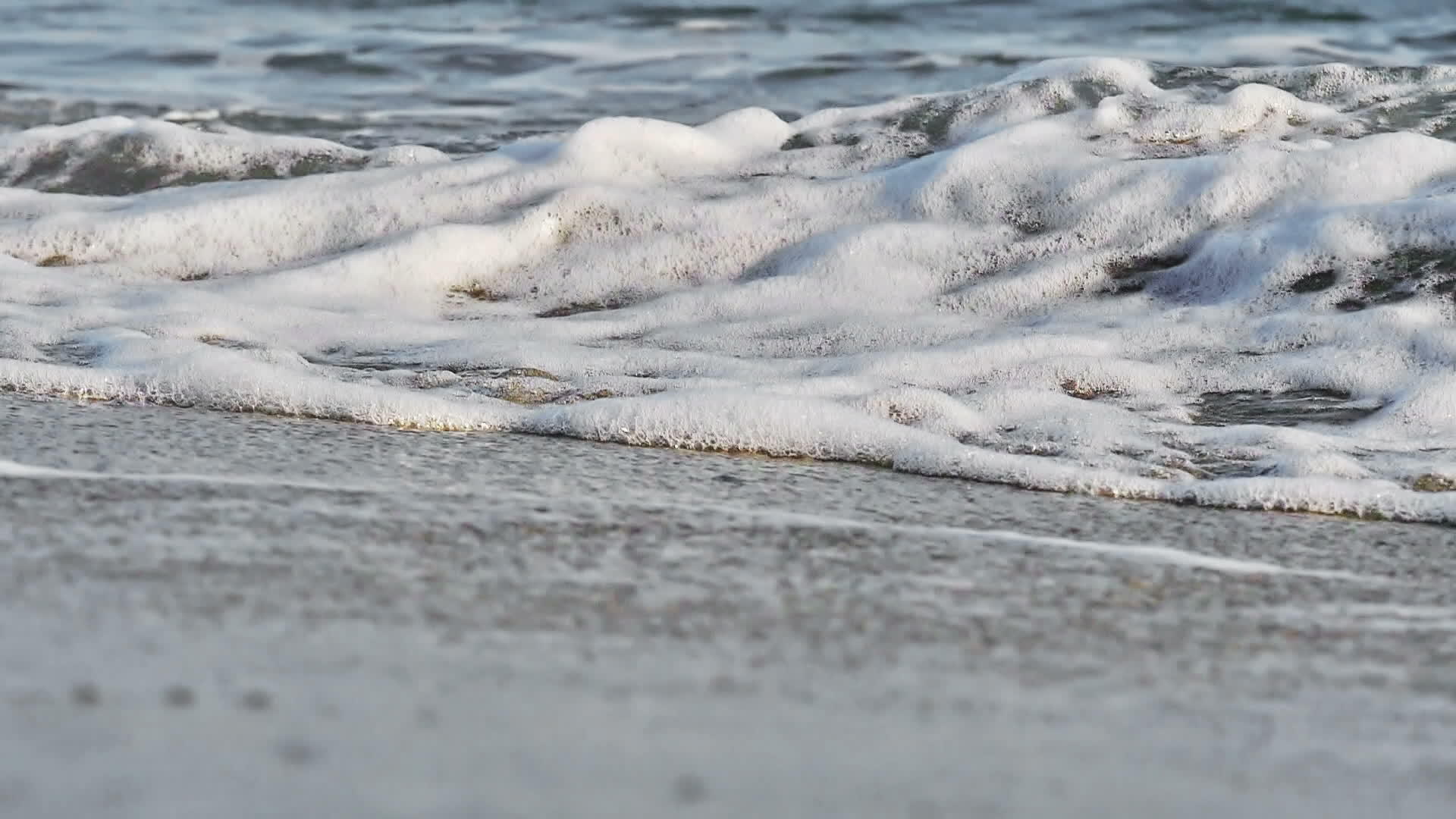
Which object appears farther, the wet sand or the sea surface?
the sea surface

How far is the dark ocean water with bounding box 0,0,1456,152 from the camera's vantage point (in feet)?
25.3

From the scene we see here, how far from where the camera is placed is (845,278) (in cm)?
429

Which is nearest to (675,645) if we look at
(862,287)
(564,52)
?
(862,287)

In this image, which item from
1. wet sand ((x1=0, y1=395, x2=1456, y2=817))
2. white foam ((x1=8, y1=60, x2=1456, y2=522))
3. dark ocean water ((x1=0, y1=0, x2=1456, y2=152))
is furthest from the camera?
dark ocean water ((x1=0, y1=0, x2=1456, y2=152))

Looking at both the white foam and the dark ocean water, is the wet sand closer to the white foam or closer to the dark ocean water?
the white foam

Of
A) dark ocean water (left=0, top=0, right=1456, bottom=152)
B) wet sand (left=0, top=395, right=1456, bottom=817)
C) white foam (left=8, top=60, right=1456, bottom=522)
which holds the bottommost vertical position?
wet sand (left=0, top=395, right=1456, bottom=817)

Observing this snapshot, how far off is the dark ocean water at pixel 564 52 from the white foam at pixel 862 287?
1803mm

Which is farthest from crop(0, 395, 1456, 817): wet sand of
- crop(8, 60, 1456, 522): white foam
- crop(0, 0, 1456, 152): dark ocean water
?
crop(0, 0, 1456, 152): dark ocean water

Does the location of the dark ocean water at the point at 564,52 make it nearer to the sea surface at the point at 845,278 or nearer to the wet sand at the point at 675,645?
the sea surface at the point at 845,278

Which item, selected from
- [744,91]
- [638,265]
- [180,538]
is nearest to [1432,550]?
[180,538]

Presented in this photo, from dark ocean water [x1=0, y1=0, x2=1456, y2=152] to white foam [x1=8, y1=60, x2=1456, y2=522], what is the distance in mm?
1803

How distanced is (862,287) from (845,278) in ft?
0.24

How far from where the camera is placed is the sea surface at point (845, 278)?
122 inches

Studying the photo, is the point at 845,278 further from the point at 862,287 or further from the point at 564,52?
the point at 564,52
